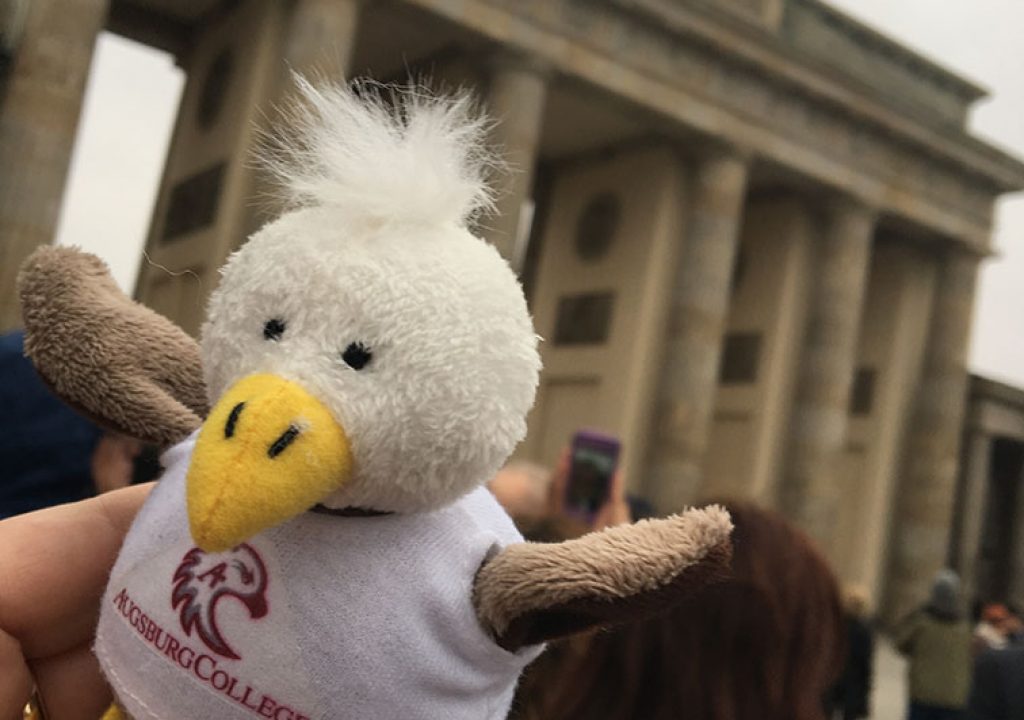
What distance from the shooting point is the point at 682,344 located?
16297 mm

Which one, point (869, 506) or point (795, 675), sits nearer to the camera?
point (795, 675)

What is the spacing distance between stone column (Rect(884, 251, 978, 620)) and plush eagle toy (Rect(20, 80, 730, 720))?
20.7 m

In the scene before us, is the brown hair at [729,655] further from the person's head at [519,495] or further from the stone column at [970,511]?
the stone column at [970,511]

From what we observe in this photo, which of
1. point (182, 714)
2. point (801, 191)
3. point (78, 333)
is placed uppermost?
point (801, 191)

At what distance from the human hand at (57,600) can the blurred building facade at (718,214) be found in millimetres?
11378

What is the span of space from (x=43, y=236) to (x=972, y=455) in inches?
772

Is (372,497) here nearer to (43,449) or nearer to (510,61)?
(43,449)

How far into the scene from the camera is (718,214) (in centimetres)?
1656

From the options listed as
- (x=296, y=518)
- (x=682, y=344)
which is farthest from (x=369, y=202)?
(x=682, y=344)

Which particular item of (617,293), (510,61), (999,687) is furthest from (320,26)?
(999,687)

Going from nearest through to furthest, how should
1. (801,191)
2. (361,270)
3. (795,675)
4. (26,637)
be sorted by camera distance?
(361,270) → (26,637) → (795,675) → (801,191)

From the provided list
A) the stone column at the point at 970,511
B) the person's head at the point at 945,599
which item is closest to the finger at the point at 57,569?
the person's head at the point at 945,599

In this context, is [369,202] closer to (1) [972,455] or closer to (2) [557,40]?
(2) [557,40]

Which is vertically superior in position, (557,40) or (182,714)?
(557,40)
